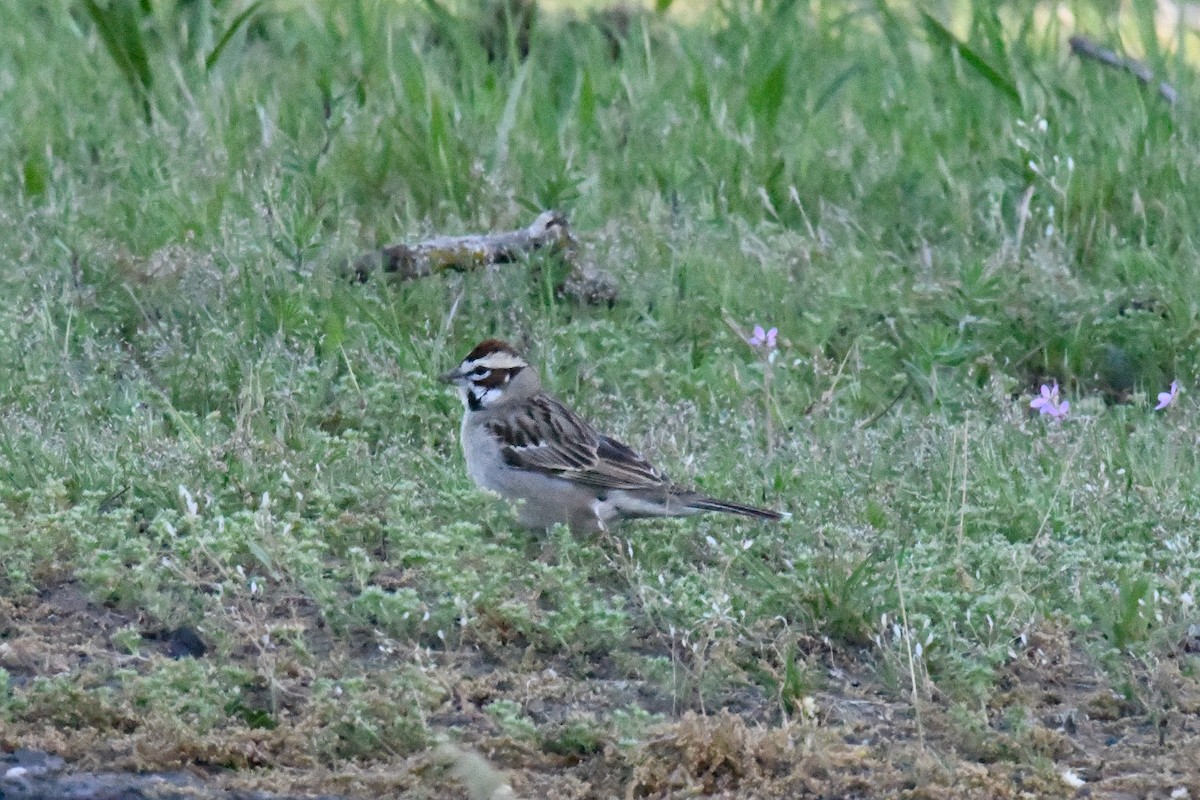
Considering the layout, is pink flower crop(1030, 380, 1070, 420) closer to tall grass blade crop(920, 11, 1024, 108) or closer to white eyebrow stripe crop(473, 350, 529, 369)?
white eyebrow stripe crop(473, 350, 529, 369)

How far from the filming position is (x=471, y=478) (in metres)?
6.63

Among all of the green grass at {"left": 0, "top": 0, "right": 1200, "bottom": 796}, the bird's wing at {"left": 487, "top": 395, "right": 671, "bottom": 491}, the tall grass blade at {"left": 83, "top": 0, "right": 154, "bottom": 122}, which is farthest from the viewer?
the tall grass blade at {"left": 83, "top": 0, "right": 154, "bottom": 122}

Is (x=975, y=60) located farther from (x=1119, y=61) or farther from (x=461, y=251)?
(x=461, y=251)

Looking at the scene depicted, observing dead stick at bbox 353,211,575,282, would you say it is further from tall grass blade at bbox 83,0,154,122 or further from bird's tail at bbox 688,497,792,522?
bird's tail at bbox 688,497,792,522

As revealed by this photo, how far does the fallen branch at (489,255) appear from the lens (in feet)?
27.0

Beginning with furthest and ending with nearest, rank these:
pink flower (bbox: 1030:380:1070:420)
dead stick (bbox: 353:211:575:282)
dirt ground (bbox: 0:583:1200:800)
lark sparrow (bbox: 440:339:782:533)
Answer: dead stick (bbox: 353:211:575:282) → pink flower (bbox: 1030:380:1070:420) → lark sparrow (bbox: 440:339:782:533) → dirt ground (bbox: 0:583:1200:800)

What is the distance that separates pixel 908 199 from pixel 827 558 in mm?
3970

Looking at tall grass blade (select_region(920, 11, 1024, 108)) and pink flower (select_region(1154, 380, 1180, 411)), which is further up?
tall grass blade (select_region(920, 11, 1024, 108))

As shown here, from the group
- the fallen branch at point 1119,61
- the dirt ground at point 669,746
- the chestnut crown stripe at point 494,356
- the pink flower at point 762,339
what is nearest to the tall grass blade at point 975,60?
the fallen branch at point 1119,61

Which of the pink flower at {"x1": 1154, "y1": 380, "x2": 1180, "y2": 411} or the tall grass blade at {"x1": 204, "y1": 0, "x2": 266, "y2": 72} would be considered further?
the tall grass blade at {"x1": 204, "y1": 0, "x2": 266, "y2": 72}

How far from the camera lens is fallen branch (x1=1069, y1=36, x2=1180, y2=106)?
10.1 meters

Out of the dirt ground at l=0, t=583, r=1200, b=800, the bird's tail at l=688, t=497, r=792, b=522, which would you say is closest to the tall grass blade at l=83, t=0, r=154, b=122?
the bird's tail at l=688, t=497, r=792, b=522

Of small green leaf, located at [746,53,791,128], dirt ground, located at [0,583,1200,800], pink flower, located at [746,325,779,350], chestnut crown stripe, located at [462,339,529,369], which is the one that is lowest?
dirt ground, located at [0,583,1200,800]

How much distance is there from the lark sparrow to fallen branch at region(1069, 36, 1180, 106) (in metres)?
4.48
